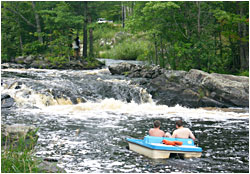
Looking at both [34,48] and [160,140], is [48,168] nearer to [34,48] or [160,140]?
[160,140]

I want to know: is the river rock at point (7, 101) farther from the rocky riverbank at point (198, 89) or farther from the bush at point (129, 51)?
the bush at point (129, 51)

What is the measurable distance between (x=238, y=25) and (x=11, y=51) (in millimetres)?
18561

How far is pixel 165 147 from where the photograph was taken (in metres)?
9.79

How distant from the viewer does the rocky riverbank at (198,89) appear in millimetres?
18875

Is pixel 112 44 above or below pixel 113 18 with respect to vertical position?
below

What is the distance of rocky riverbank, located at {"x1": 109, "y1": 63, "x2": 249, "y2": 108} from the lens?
18875 mm

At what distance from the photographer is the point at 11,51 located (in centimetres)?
3272

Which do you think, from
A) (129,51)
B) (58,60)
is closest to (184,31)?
(58,60)

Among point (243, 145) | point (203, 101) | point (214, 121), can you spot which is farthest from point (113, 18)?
point (243, 145)

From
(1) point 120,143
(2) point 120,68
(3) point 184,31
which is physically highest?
(3) point 184,31

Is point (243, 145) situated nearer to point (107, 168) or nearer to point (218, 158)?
point (218, 158)

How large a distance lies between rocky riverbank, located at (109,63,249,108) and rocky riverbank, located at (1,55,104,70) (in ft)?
27.4

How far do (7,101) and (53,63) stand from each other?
12.0 m

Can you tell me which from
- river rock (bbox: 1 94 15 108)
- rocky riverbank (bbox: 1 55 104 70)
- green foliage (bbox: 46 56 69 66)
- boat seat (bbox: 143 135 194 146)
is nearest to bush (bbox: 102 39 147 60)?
rocky riverbank (bbox: 1 55 104 70)
